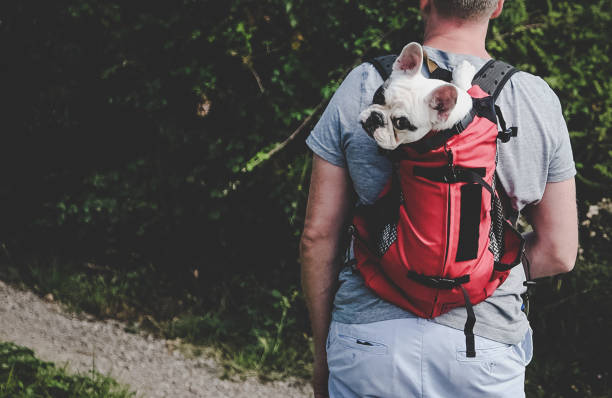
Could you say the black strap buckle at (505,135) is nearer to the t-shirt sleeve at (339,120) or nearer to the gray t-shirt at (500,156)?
the gray t-shirt at (500,156)

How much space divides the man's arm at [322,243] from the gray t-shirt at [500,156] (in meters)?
0.06

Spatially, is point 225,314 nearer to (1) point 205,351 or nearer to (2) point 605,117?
(1) point 205,351

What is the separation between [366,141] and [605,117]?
2.84 metres

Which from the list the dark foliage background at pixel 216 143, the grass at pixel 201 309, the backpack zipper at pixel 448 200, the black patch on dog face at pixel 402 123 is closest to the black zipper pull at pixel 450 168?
the backpack zipper at pixel 448 200

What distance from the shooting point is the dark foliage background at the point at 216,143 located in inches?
154

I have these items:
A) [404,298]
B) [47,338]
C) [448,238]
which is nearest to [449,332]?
[404,298]

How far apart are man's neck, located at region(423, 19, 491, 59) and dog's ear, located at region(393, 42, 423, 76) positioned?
0.22 metres

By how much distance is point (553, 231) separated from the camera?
1875mm

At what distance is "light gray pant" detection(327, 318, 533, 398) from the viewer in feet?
5.33

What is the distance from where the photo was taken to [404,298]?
166cm

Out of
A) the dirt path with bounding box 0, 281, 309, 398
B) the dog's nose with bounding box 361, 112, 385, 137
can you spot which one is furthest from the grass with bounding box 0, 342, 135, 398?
the dog's nose with bounding box 361, 112, 385, 137

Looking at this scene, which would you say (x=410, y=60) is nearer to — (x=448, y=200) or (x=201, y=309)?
(x=448, y=200)

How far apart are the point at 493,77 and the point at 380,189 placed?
18.0 inches

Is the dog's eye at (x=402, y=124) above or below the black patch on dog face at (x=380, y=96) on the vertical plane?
below
